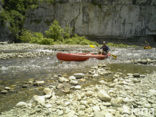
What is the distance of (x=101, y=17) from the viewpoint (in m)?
25.3

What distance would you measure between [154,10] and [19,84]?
105 ft

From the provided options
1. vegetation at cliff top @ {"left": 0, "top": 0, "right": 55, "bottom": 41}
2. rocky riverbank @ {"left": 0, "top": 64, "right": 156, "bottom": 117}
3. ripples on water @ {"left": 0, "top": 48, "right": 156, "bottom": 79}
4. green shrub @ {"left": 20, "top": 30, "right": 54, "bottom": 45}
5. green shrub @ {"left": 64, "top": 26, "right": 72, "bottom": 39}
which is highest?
vegetation at cliff top @ {"left": 0, "top": 0, "right": 55, "bottom": 41}

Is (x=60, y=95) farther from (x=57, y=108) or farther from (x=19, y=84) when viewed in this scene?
(x=19, y=84)

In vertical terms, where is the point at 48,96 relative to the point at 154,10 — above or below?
below

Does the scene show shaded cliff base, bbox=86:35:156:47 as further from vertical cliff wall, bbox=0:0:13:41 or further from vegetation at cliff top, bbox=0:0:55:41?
vertical cliff wall, bbox=0:0:13:41

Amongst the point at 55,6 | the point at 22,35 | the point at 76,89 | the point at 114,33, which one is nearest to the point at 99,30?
the point at 114,33

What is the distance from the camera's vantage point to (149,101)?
2424 millimetres

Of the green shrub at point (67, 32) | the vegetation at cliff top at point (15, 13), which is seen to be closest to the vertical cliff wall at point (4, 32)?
the vegetation at cliff top at point (15, 13)

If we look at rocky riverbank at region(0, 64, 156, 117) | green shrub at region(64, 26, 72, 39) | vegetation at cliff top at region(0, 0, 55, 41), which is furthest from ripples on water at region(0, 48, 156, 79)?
green shrub at region(64, 26, 72, 39)

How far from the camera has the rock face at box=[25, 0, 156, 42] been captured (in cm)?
2355

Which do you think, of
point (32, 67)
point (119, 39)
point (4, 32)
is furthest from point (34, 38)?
point (119, 39)

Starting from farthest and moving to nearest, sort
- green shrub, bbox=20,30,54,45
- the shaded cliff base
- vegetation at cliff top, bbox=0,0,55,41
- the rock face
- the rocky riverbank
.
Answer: the shaded cliff base
the rock face
vegetation at cliff top, bbox=0,0,55,41
green shrub, bbox=20,30,54,45
the rocky riverbank

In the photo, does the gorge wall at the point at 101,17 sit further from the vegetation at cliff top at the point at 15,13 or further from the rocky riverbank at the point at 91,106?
the rocky riverbank at the point at 91,106

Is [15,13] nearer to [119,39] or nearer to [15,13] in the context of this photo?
[15,13]
